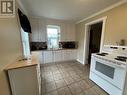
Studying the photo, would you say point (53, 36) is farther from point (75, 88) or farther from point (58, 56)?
point (75, 88)

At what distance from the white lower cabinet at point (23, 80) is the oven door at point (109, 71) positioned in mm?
1780

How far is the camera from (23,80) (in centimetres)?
148

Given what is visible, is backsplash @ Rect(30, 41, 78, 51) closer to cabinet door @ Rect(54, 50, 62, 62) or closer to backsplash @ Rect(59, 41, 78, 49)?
backsplash @ Rect(59, 41, 78, 49)

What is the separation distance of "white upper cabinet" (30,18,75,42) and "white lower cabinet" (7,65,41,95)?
2897mm

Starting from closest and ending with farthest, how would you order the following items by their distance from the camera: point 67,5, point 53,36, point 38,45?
point 67,5
point 38,45
point 53,36

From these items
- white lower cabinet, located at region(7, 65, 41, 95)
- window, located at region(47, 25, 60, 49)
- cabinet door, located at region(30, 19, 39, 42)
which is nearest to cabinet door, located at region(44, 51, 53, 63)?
window, located at region(47, 25, 60, 49)

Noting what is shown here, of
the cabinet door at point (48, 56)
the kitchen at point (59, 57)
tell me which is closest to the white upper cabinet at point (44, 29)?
the kitchen at point (59, 57)

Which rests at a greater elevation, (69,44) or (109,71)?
(69,44)

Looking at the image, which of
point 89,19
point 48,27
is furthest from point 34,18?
point 89,19

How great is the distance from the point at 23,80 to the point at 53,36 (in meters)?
3.45

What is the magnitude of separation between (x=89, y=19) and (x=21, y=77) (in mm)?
3640

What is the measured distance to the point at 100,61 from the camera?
7.27ft

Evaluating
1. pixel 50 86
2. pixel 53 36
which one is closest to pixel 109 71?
pixel 50 86

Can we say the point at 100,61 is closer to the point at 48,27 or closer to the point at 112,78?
the point at 112,78
